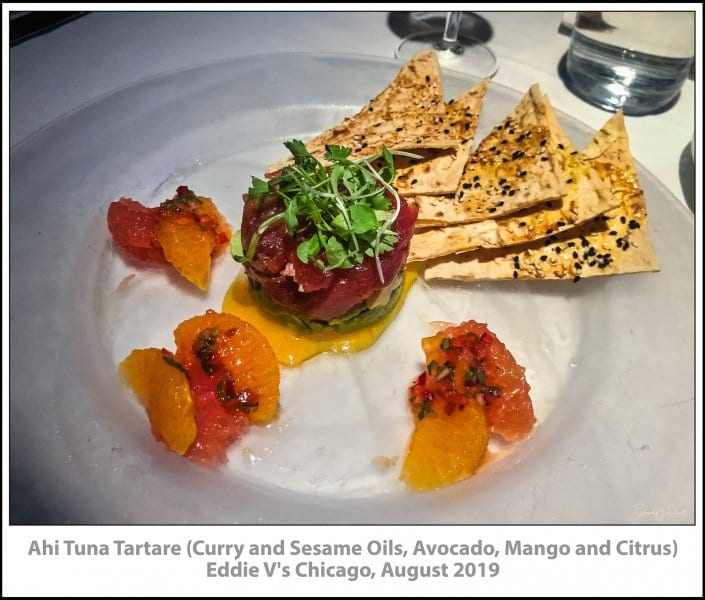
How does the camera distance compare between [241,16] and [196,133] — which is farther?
[241,16]

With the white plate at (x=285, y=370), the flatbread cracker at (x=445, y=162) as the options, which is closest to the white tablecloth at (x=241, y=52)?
the white plate at (x=285, y=370)

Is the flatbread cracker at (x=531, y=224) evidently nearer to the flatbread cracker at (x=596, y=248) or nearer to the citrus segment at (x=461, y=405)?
the flatbread cracker at (x=596, y=248)

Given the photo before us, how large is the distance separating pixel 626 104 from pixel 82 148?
316cm

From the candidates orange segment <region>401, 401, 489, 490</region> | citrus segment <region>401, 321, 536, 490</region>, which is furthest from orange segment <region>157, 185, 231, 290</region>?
orange segment <region>401, 401, 489, 490</region>

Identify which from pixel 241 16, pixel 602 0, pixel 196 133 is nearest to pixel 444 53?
pixel 602 0

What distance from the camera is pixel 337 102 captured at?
3.24m

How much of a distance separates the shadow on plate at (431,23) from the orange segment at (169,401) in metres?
3.06

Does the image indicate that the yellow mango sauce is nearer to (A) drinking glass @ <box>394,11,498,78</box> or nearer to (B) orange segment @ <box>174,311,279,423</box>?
(B) orange segment @ <box>174,311,279,423</box>

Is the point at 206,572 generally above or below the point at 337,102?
below

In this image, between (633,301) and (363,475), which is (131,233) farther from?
(633,301)

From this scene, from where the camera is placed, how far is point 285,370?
2393 millimetres

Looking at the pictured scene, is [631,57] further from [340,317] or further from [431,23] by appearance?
[340,317]

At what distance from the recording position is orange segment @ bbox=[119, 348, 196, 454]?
195 centimetres

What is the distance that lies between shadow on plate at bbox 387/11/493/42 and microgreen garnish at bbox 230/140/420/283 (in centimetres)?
225
